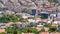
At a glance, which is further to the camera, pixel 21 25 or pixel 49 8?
pixel 49 8

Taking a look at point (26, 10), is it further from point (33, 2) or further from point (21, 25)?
point (21, 25)


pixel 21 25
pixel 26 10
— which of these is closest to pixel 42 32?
pixel 21 25

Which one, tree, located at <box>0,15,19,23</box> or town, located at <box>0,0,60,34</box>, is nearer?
town, located at <box>0,0,60,34</box>

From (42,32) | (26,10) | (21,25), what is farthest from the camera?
(26,10)

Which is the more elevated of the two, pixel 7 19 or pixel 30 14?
pixel 7 19

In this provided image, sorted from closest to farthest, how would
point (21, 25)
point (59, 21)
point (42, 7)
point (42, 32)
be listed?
point (42, 32) → point (21, 25) → point (59, 21) → point (42, 7)

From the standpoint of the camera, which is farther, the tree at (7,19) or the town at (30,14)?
the tree at (7,19)
